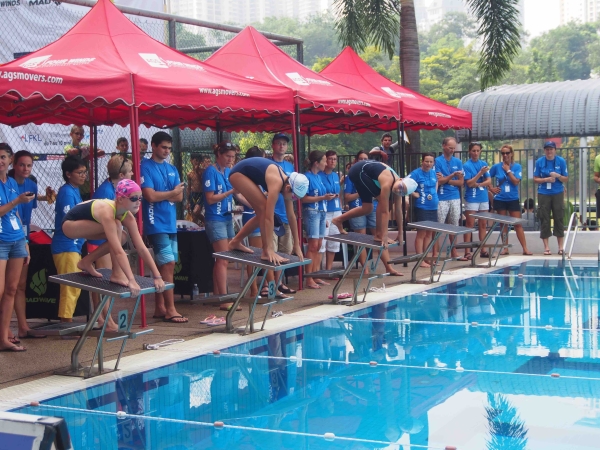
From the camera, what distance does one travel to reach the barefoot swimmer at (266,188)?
884cm

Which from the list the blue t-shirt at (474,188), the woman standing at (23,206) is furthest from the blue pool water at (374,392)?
the blue t-shirt at (474,188)

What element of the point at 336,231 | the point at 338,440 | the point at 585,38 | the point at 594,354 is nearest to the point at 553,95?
the point at 336,231

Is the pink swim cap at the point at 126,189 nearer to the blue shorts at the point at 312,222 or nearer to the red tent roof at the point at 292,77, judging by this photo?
the red tent roof at the point at 292,77

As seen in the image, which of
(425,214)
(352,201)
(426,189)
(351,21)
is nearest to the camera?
(352,201)

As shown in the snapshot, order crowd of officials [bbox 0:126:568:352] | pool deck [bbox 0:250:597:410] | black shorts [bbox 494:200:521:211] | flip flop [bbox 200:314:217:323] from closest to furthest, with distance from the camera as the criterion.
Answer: pool deck [bbox 0:250:597:410] → crowd of officials [bbox 0:126:568:352] → flip flop [bbox 200:314:217:323] → black shorts [bbox 494:200:521:211]

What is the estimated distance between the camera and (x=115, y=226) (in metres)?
6.92

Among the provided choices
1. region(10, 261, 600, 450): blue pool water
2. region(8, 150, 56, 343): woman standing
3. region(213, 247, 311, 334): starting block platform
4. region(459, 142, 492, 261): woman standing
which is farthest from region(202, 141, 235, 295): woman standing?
region(459, 142, 492, 261): woman standing

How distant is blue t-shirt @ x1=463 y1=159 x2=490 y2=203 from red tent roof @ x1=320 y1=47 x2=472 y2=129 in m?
0.91

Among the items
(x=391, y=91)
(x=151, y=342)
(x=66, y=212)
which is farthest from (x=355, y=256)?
(x=391, y=91)

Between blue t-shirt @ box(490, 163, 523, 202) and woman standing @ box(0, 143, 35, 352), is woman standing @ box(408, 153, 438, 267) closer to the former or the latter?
blue t-shirt @ box(490, 163, 523, 202)

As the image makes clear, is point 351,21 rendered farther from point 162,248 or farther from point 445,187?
point 162,248

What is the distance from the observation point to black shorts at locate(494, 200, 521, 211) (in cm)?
1642

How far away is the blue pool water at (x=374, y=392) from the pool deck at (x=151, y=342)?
0.73 feet

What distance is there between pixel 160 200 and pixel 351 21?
12.5 metres
